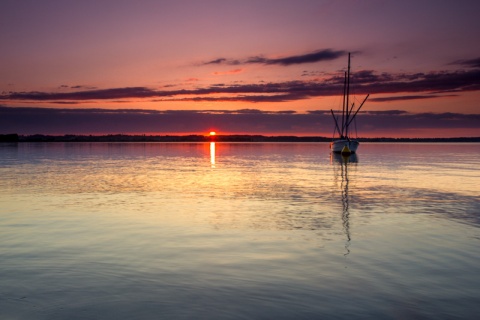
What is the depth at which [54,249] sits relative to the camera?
14.3 m

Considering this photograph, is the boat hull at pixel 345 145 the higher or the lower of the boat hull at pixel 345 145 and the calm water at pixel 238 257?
the higher

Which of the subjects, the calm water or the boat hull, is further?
the boat hull

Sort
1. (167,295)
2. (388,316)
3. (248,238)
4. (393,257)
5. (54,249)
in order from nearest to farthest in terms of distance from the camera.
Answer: (388,316) → (167,295) → (393,257) → (54,249) → (248,238)

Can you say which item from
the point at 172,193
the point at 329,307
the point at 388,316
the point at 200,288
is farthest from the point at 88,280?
the point at 172,193

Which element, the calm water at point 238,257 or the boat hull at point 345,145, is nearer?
the calm water at point 238,257

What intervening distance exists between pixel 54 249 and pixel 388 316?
996cm

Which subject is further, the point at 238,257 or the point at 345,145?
the point at 345,145

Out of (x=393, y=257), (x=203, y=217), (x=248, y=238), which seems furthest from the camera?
(x=203, y=217)

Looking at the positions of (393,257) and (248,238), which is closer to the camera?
(393,257)

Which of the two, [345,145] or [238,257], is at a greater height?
[345,145]

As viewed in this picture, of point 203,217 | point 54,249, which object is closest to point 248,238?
point 203,217

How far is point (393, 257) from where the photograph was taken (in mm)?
13258

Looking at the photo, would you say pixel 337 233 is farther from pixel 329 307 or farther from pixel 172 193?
pixel 172 193

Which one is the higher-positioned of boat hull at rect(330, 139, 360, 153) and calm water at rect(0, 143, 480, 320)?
boat hull at rect(330, 139, 360, 153)
